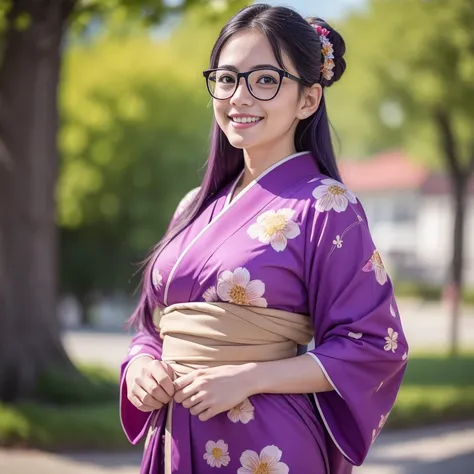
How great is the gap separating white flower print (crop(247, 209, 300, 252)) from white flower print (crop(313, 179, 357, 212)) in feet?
0.24

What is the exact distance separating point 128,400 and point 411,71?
49.3 ft

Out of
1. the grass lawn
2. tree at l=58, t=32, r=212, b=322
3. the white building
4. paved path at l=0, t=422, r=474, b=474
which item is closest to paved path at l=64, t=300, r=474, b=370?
tree at l=58, t=32, r=212, b=322

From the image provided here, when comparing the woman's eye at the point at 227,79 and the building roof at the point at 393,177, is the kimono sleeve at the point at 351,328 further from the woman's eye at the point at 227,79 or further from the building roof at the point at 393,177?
the building roof at the point at 393,177

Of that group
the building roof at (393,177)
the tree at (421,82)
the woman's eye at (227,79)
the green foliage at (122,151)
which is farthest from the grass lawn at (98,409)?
the building roof at (393,177)

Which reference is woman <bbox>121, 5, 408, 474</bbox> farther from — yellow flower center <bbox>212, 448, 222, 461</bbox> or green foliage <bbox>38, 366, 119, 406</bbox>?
green foliage <bbox>38, 366, 119, 406</bbox>

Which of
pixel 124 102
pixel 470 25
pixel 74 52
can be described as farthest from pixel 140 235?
pixel 470 25

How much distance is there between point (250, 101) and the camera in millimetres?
Answer: 2174

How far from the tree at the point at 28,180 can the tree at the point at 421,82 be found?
648 centimetres

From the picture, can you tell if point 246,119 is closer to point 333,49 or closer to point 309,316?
point 333,49

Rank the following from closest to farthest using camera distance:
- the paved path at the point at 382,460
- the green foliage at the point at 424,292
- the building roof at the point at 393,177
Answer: the paved path at the point at 382,460
the green foliage at the point at 424,292
the building roof at the point at 393,177

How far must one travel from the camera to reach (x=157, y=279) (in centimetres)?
224

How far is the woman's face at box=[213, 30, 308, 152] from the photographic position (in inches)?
84.9

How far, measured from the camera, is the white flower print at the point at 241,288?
205cm

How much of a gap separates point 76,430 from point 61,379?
101 centimetres
